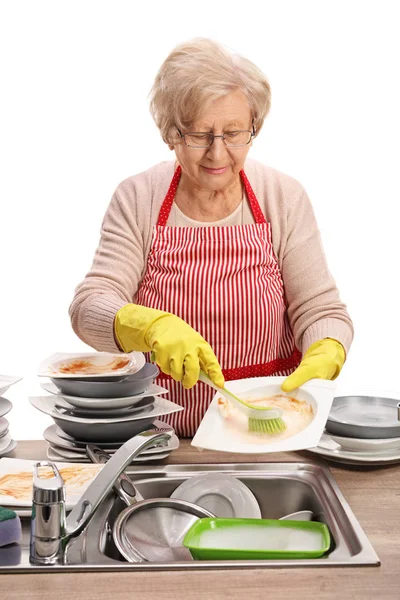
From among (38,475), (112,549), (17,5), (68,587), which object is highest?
(17,5)

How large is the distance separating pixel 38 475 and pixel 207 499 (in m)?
0.45

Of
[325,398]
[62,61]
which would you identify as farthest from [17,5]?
[325,398]

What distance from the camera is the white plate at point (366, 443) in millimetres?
1859

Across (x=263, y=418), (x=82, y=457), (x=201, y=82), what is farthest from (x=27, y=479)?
(x=201, y=82)

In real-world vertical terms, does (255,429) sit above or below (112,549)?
above

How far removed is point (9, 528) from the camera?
1435 mm

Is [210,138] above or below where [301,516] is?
above

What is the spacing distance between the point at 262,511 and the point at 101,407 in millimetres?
432

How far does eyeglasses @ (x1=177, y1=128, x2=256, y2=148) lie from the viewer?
2.19 meters

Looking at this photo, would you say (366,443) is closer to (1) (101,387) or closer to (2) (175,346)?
(2) (175,346)

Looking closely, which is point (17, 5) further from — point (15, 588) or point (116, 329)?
point (15, 588)

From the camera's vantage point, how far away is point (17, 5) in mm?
3820

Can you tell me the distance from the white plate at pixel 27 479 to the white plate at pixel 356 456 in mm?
513

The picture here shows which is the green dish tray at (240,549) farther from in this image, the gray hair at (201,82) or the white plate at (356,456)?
the gray hair at (201,82)
